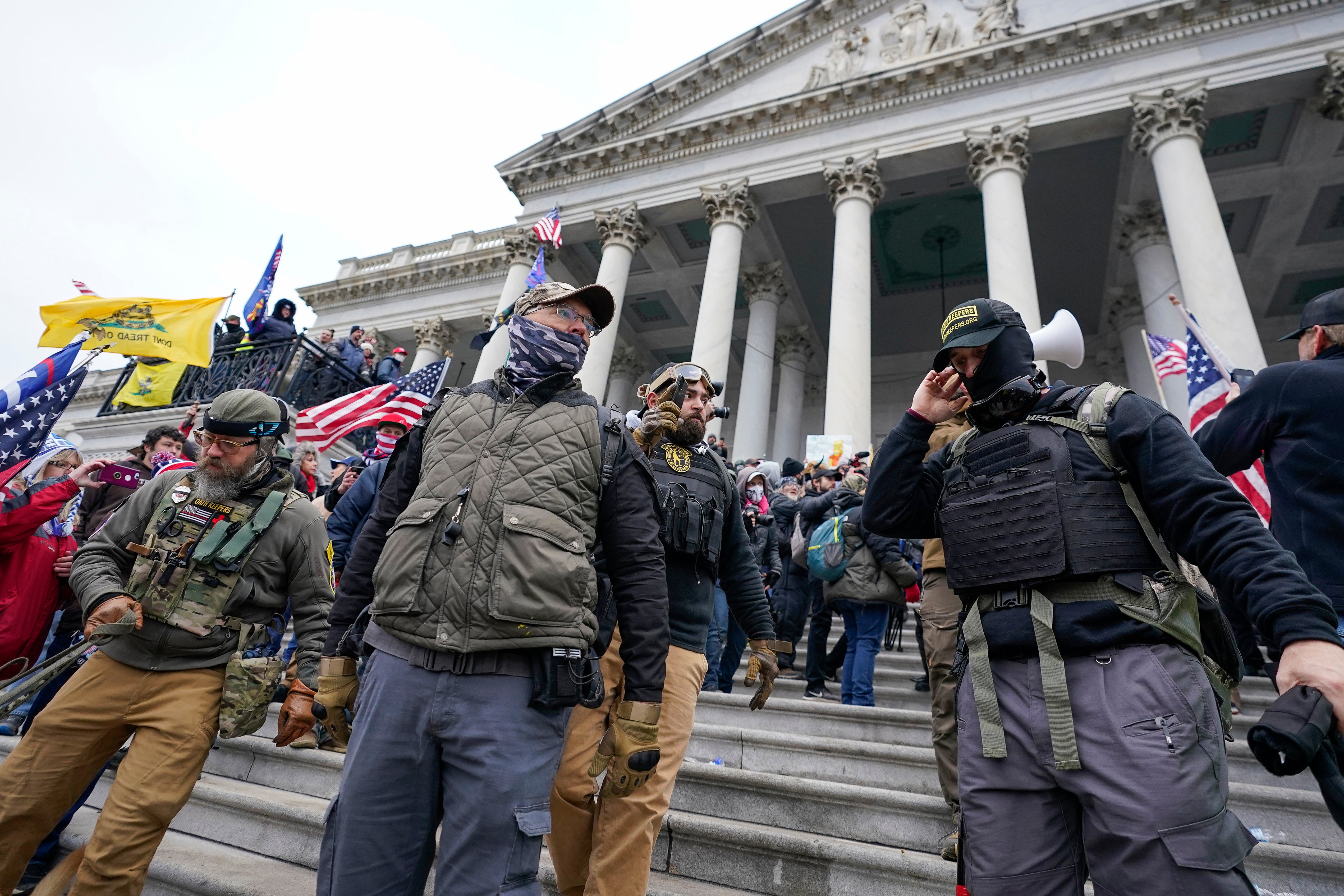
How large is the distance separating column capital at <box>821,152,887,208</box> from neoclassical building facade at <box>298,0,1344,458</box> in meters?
0.07

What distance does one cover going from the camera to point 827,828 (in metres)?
3.49

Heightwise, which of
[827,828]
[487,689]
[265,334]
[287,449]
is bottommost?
[827,828]

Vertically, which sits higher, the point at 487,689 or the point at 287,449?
the point at 287,449

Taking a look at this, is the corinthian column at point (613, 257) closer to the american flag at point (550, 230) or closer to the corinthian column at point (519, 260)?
the american flag at point (550, 230)

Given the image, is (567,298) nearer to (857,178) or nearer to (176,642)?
(176,642)

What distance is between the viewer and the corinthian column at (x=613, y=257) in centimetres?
1639

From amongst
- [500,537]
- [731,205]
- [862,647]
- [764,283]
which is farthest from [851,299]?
[500,537]

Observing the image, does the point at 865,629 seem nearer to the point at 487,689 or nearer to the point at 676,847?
the point at 676,847

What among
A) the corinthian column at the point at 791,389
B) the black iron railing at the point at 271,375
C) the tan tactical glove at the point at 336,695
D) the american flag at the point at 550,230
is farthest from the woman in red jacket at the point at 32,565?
the corinthian column at the point at 791,389

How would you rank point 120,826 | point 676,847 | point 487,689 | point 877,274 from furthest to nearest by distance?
point 877,274 → point 676,847 → point 120,826 → point 487,689

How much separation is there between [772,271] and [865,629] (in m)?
15.3

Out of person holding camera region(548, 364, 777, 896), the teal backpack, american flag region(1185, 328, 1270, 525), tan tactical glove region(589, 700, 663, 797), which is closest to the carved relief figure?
american flag region(1185, 328, 1270, 525)

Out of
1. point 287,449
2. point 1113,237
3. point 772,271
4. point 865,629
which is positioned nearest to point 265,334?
point 772,271

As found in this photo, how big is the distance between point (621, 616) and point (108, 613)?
81.8 inches
